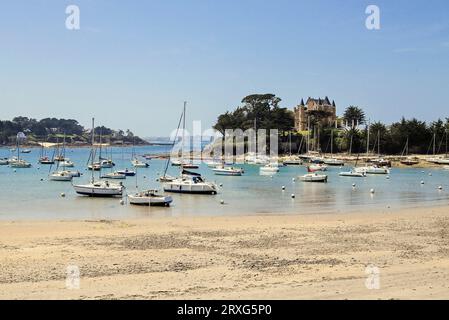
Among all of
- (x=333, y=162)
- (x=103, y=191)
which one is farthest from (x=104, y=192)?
(x=333, y=162)

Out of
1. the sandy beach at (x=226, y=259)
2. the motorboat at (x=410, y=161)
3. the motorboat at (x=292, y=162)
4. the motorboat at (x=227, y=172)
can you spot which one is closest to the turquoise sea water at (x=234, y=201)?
the sandy beach at (x=226, y=259)

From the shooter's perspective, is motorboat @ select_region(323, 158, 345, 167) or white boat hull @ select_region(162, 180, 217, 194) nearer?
white boat hull @ select_region(162, 180, 217, 194)

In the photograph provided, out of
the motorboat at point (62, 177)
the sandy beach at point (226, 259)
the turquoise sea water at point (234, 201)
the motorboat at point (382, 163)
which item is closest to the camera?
the sandy beach at point (226, 259)

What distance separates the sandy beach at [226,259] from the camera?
51.1 ft

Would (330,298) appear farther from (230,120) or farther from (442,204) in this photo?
(230,120)

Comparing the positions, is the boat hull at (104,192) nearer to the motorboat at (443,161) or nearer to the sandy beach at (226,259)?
the sandy beach at (226,259)

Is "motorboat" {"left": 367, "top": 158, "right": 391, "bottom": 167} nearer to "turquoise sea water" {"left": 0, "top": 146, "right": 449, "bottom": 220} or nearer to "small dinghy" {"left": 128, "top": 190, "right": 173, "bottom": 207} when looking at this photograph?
"turquoise sea water" {"left": 0, "top": 146, "right": 449, "bottom": 220}

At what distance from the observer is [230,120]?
181000 millimetres

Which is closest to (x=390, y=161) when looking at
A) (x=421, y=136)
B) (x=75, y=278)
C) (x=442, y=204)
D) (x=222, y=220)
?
(x=421, y=136)

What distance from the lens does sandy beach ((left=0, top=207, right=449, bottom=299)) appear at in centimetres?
1558

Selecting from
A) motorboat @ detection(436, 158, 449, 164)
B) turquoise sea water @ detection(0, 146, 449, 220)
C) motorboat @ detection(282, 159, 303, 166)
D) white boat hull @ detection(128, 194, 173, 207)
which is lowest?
turquoise sea water @ detection(0, 146, 449, 220)

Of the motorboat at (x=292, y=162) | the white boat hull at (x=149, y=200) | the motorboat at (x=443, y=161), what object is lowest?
the white boat hull at (x=149, y=200)

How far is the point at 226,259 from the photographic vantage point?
69.1 feet

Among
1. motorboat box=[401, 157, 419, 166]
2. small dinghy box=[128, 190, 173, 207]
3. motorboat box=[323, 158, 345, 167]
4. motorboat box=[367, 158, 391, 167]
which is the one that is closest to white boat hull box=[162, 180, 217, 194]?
small dinghy box=[128, 190, 173, 207]
